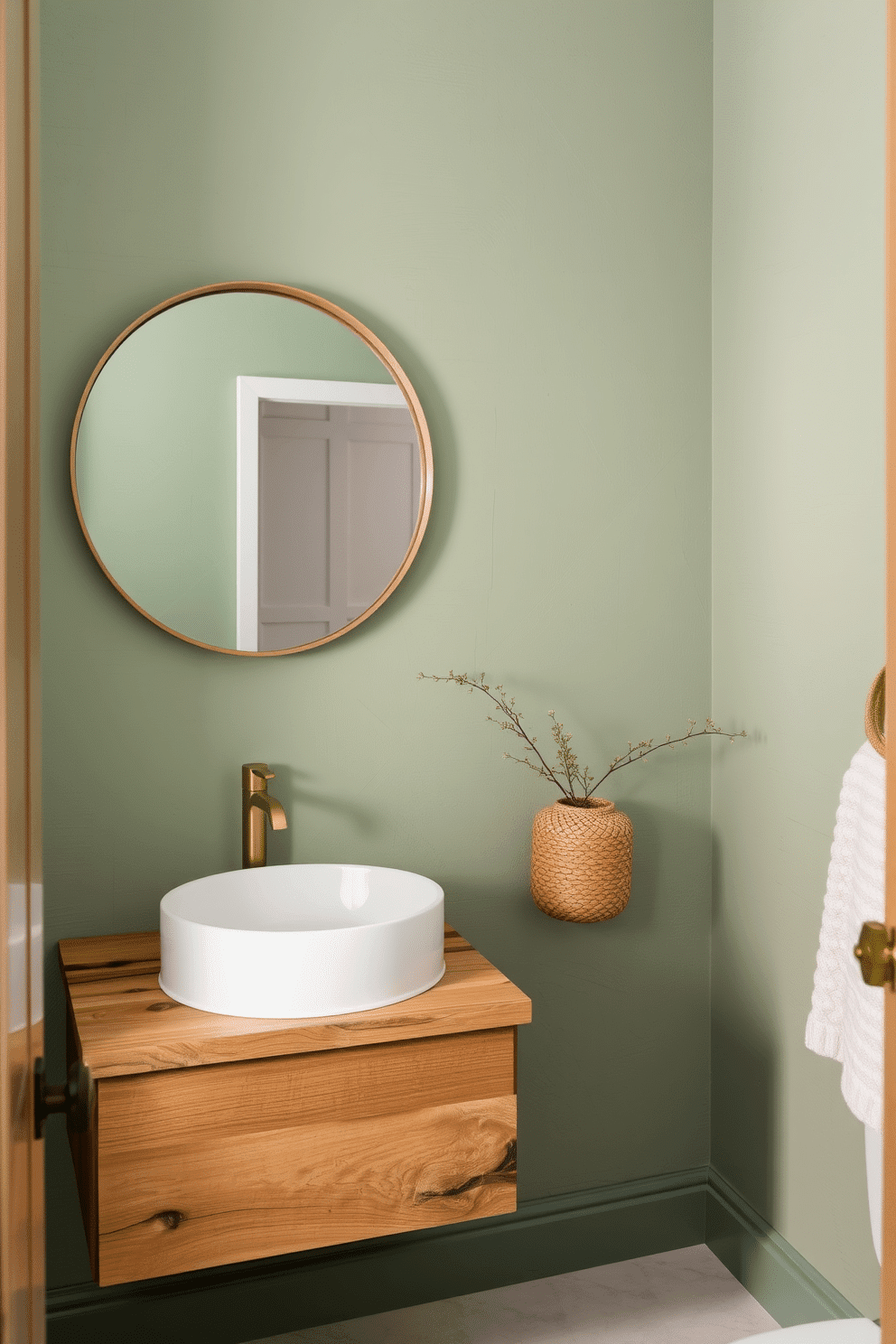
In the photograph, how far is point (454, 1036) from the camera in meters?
1.33

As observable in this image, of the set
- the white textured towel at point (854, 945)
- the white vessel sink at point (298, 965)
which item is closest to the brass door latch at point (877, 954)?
the white textured towel at point (854, 945)

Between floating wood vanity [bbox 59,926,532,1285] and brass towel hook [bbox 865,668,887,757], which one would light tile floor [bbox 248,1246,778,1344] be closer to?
floating wood vanity [bbox 59,926,532,1285]

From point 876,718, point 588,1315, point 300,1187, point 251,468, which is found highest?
point 251,468

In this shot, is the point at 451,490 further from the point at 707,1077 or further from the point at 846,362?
the point at 707,1077

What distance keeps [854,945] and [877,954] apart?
0.58 metres

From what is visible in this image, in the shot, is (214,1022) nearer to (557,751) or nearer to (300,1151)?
(300,1151)

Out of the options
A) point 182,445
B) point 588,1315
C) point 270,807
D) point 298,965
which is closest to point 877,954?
point 298,965

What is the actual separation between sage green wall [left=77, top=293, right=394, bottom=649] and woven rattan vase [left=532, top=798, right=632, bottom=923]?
59cm

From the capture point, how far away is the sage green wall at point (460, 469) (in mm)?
1562

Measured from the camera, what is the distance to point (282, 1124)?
1271 mm

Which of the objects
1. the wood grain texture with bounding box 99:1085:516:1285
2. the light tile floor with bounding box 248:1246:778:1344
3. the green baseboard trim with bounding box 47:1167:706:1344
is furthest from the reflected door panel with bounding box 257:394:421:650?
the light tile floor with bounding box 248:1246:778:1344

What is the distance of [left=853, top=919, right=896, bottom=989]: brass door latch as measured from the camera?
71 centimetres

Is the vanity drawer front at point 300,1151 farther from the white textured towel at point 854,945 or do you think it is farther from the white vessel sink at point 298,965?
the white textured towel at point 854,945

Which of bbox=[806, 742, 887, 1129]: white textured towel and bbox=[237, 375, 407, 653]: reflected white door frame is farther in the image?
bbox=[237, 375, 407, 653]: reflected white door frame
